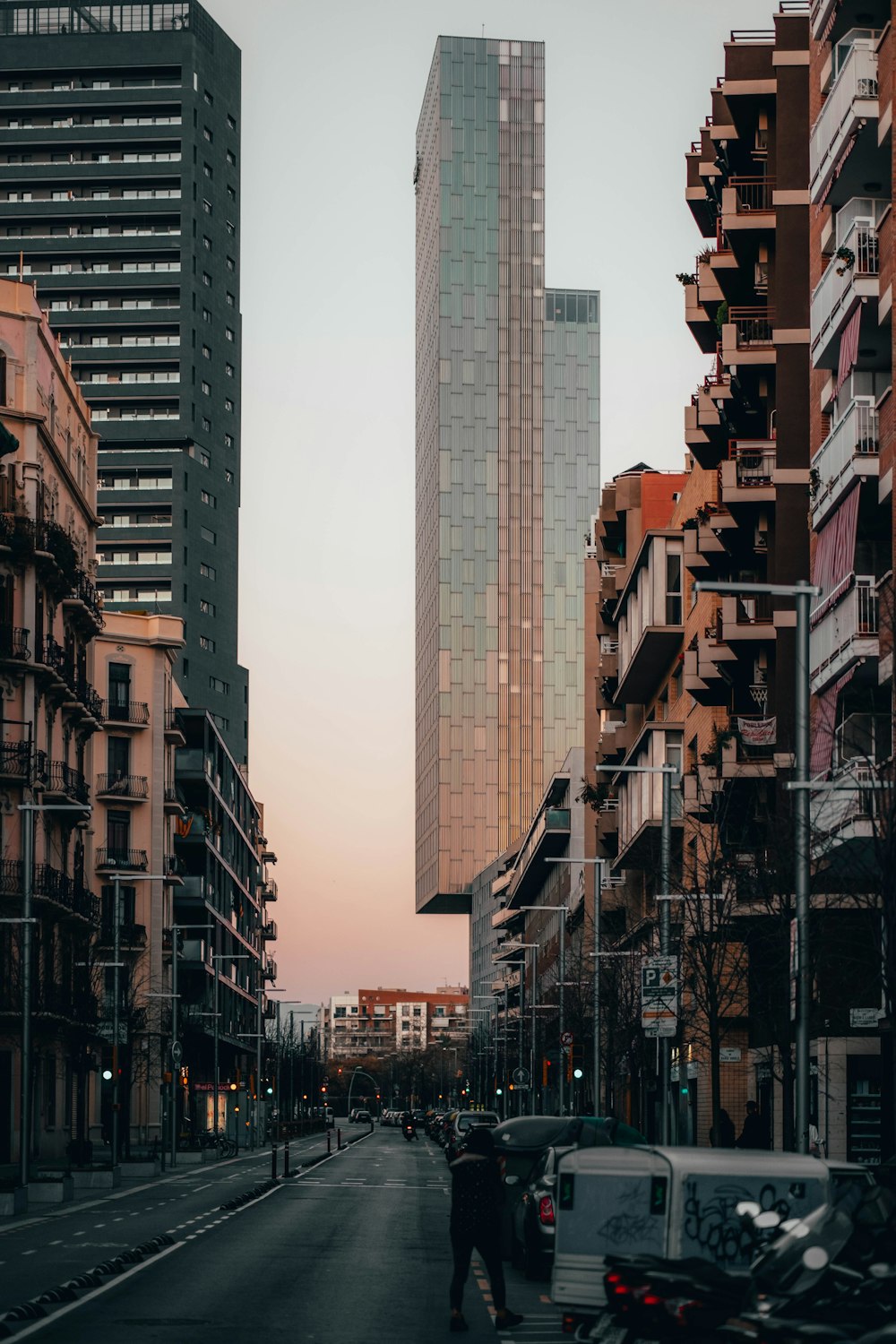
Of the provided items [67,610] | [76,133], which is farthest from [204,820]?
[76,133]

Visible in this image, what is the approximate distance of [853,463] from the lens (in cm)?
3847

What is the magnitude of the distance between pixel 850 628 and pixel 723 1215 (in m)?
23.7

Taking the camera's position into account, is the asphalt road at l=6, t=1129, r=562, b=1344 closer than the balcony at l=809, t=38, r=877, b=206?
Yes

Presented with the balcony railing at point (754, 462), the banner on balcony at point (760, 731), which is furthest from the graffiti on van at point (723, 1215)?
the balcony railing at point (754, 462)

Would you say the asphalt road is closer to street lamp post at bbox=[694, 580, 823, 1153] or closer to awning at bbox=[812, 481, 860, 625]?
street lamp post at bbox=[694, 580, 823, 1153]

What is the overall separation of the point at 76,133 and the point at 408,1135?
69.6 meters

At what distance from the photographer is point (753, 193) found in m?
55.4

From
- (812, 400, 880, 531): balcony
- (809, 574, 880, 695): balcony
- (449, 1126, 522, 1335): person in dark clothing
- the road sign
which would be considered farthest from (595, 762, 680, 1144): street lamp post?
(449, 1126, 522, 1335): person in dark clothing

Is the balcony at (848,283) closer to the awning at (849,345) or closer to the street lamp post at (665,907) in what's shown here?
the awning at (849,345)

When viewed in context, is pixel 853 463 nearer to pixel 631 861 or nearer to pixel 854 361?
pixel 854 361

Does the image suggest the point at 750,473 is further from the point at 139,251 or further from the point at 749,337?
the point at 139,251

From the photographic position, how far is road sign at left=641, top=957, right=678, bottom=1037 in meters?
37.9

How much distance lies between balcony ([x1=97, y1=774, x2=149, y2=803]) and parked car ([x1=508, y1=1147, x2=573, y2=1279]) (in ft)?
225

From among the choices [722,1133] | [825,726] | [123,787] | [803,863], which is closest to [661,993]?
[825,726]
